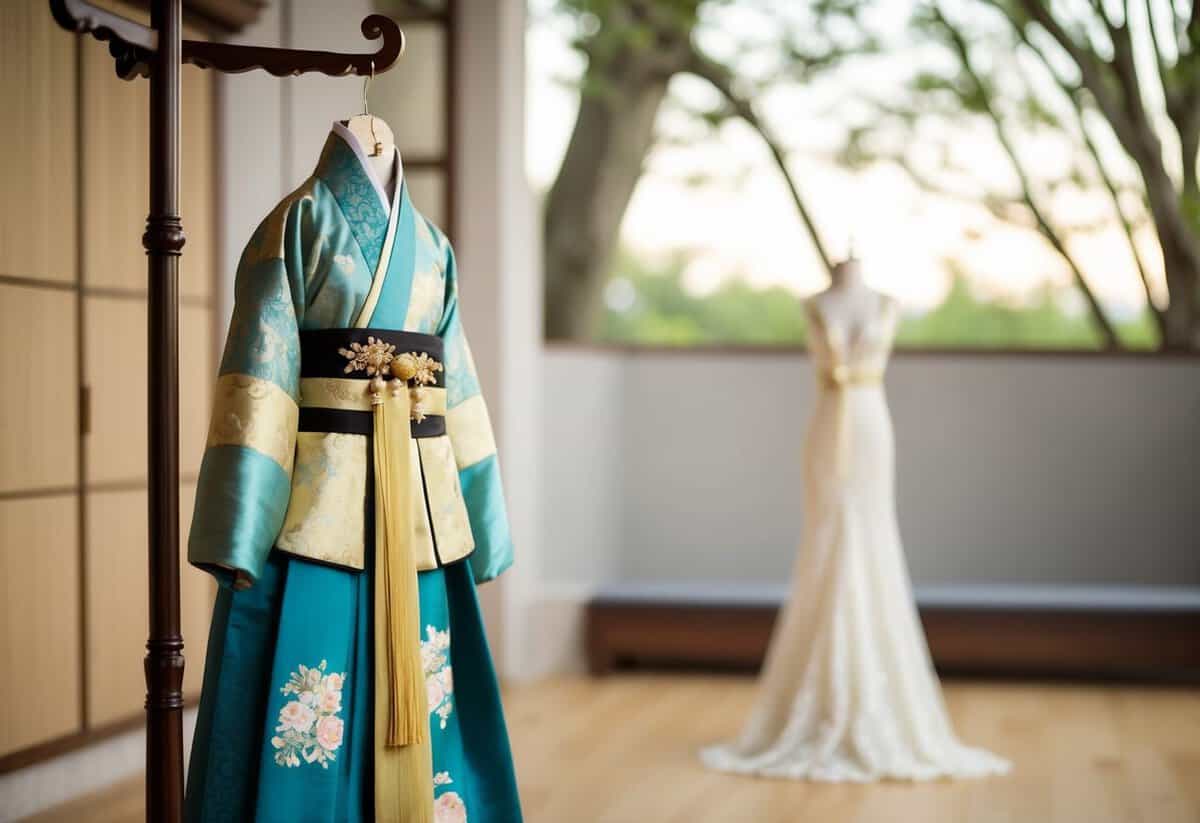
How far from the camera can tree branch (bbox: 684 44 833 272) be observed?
6848mm

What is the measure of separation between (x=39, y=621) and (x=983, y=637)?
315 cm

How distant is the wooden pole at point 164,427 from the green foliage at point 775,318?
19.7 feet

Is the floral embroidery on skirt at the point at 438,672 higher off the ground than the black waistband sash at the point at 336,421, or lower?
lower

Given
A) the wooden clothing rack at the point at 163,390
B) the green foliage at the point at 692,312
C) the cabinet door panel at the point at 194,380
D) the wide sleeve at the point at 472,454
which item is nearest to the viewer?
the wooden clothing rack at the point at 163,390

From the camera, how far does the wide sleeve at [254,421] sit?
2174 mm

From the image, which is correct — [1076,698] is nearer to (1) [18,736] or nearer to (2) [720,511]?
(2) [720,511]

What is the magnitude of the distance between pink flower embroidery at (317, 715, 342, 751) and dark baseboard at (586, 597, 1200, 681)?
292 cm

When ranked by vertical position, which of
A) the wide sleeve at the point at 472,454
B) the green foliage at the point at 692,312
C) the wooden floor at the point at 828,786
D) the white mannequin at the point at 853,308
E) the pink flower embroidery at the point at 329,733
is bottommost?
the wooden floor at the point at 828,786

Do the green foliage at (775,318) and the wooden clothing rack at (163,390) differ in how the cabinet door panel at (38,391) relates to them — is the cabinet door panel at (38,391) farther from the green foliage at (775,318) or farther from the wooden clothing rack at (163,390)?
the green foliage at (775,318)

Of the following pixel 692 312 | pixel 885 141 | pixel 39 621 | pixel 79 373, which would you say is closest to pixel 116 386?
pixel 79 373

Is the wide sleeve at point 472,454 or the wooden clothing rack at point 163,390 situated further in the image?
the wide sleeve at point 472,454

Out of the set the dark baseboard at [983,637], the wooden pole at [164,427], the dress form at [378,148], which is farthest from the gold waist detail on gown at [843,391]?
the wooden pole at [164,427]

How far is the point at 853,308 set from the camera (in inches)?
156

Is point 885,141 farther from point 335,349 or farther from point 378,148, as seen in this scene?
point 335,349
